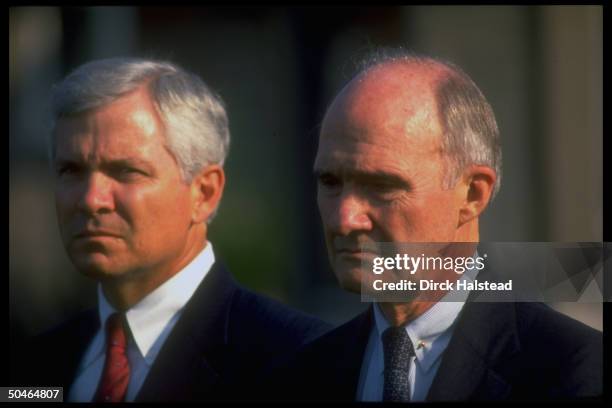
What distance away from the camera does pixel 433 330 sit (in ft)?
10.5

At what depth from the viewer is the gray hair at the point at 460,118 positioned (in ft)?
10.4

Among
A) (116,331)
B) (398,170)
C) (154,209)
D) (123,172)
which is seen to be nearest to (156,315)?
(116,331)

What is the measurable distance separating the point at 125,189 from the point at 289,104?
636 mm

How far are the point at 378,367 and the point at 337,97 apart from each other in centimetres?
86

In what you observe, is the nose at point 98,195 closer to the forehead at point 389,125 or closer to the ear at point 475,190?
the forehead at point 389,125

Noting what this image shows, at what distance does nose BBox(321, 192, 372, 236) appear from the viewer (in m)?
3.22

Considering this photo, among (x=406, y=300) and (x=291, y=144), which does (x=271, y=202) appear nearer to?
(x=291, y=144)

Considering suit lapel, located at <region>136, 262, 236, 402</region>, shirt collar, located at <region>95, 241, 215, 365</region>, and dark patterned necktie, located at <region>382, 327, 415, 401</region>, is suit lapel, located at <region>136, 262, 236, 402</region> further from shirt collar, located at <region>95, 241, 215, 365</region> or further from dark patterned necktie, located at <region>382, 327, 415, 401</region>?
dark patterned necktie, located at <region>382, 327, 415, 401</region>

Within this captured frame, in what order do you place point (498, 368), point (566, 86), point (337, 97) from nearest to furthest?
point (498, 368), point (337, 97), point (566, 86)

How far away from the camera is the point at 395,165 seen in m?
3.20

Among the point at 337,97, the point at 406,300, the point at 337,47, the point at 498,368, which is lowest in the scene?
the point at 498,368

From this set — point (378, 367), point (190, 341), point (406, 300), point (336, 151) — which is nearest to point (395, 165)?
point (336, 151)

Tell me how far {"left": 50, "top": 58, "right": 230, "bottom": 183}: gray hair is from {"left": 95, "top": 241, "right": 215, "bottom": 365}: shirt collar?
0.93ft

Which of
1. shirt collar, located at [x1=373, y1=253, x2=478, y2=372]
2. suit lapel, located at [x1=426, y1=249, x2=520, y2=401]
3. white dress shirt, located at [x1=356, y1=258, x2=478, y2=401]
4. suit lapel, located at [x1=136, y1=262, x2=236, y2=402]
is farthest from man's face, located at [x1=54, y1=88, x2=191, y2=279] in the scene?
suit lapel, located at [x1=426, y1=249, x2=520, y2=401]
